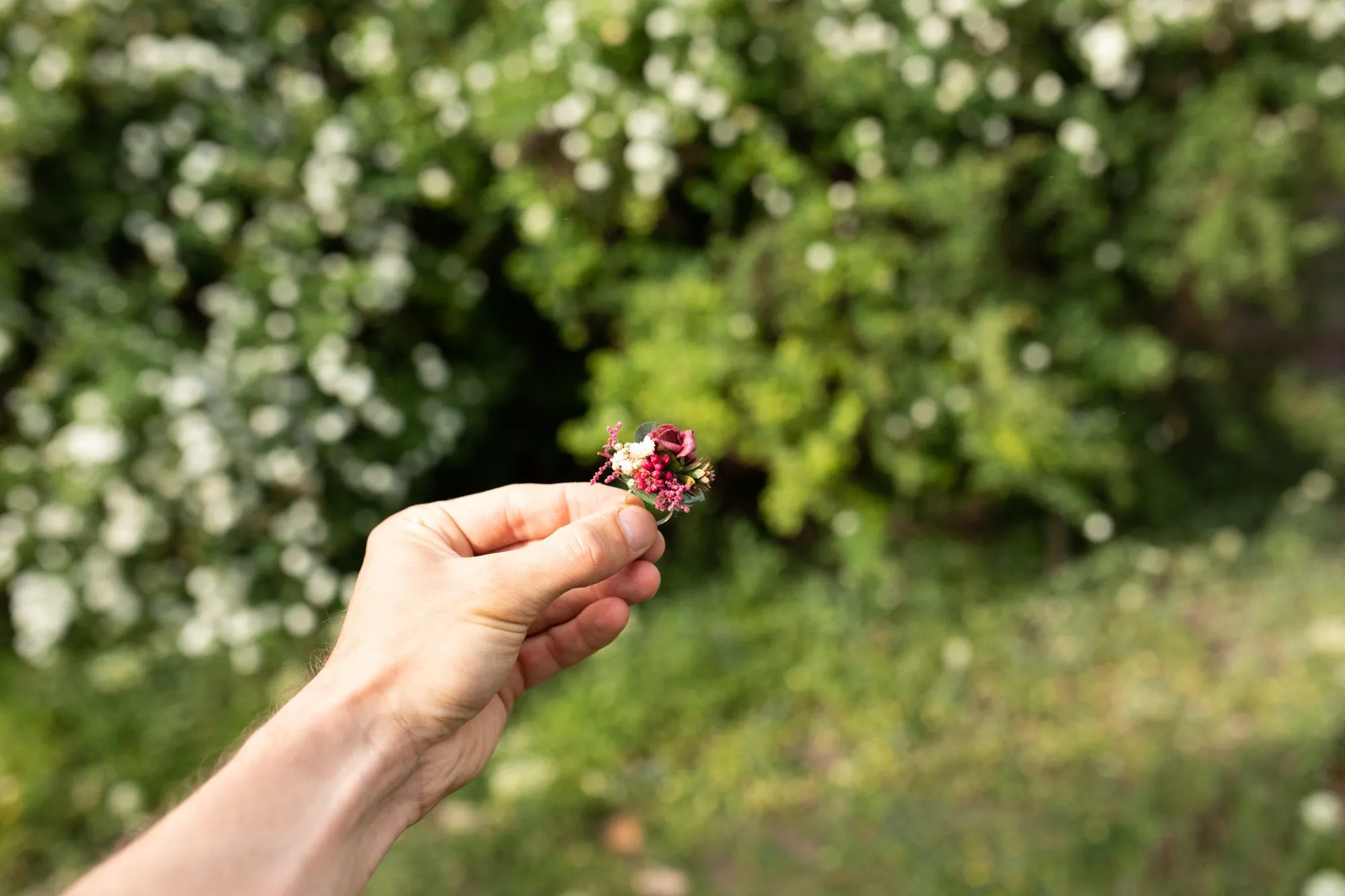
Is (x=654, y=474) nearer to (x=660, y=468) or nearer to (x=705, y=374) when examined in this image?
(x=660, y=468)

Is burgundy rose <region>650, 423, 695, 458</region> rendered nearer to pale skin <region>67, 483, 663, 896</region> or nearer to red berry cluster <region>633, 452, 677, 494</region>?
red berry cluster <region>633, 452, 677, 494</region>

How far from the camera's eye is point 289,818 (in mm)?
1294

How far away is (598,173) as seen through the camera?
3512mm

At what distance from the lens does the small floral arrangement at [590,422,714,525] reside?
1636 mm

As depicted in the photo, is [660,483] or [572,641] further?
[572,641]

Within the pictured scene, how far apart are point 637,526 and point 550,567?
0.64 ft

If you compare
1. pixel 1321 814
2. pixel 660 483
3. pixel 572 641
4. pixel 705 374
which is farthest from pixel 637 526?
pixel 1321 814

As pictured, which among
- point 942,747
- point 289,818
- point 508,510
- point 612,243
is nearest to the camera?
point 289,818

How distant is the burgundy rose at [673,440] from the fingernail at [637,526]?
0.41 ft

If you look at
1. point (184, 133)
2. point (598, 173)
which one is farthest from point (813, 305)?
point (184, 133)

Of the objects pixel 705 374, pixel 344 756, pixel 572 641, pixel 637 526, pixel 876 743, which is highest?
pixel 637 526

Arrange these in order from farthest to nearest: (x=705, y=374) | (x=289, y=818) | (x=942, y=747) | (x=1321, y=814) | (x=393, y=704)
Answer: (x=705, y=374)
(x=942, y=747)
(x=1321, y=814)
(x=393, y=704)
(x=289, y=818)

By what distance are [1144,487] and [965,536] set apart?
851 mm

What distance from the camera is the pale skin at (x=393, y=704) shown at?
123 cm
